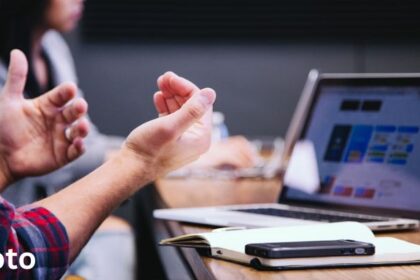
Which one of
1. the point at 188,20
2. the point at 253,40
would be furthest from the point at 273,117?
the point at 188,20

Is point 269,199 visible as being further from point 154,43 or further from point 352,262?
point 154,43

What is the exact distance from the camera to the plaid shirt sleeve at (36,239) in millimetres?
1064

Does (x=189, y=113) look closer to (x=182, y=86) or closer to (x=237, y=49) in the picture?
(x=182, y=86)

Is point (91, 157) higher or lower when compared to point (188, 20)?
lower

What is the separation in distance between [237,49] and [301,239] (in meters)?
3.14

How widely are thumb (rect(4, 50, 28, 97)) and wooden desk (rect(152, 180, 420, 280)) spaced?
0.42 metres

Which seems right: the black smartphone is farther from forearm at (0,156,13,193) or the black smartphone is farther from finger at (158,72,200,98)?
forearm at (0,156,13,193)

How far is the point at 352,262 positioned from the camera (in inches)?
38.9

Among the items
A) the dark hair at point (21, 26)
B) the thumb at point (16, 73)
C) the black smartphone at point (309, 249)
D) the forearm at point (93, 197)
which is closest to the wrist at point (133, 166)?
the forearm at point (93, 197)

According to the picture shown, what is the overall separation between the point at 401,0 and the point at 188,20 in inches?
45.5

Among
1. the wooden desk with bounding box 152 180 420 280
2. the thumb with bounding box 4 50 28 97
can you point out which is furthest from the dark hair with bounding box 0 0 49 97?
the thumb with bounding box 4 50 28 97

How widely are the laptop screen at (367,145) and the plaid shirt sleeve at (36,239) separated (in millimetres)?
603

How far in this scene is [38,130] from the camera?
1.63 meters

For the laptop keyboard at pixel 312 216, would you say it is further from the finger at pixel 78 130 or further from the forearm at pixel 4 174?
the forearm at pixel 4 174
